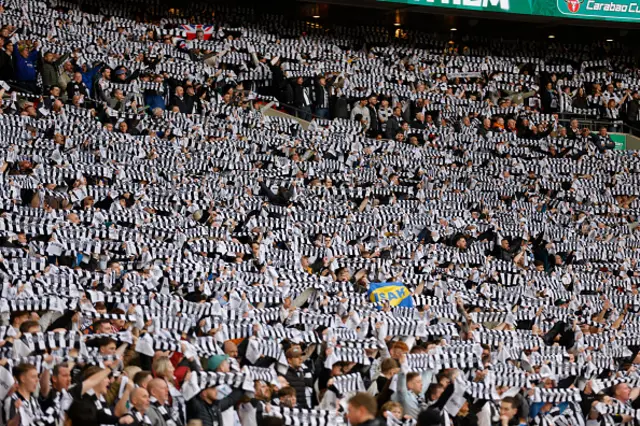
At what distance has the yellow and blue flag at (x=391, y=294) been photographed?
1688 centimetres

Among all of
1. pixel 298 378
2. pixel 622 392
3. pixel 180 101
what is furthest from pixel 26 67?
pixel 622 392

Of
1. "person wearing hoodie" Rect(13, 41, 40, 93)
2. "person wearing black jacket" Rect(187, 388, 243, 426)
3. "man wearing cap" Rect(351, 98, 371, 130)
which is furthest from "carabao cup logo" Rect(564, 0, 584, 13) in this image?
"person wearing black jacket" Rect(187, 388, 243, 426)

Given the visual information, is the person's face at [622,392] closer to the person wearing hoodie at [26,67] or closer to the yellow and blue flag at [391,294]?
the yellow and blue flag at [391,294]

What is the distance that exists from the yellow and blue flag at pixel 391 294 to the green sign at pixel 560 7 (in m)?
15.1

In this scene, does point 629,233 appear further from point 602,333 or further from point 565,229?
point 602,333

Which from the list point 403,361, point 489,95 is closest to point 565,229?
point 489,95

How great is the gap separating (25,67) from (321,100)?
25.7 feet

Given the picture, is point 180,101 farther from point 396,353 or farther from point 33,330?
point 33,330

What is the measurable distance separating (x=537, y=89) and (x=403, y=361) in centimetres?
2194

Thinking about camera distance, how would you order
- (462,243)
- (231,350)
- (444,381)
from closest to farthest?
(444,381) → (231,350) → (462,243)

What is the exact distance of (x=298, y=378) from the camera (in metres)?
12.2

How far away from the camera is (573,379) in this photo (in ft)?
46.0

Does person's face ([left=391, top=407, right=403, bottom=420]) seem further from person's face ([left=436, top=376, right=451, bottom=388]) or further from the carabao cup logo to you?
the carabao cup logo

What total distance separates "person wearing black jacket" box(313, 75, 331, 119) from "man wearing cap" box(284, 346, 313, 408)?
604 inches
